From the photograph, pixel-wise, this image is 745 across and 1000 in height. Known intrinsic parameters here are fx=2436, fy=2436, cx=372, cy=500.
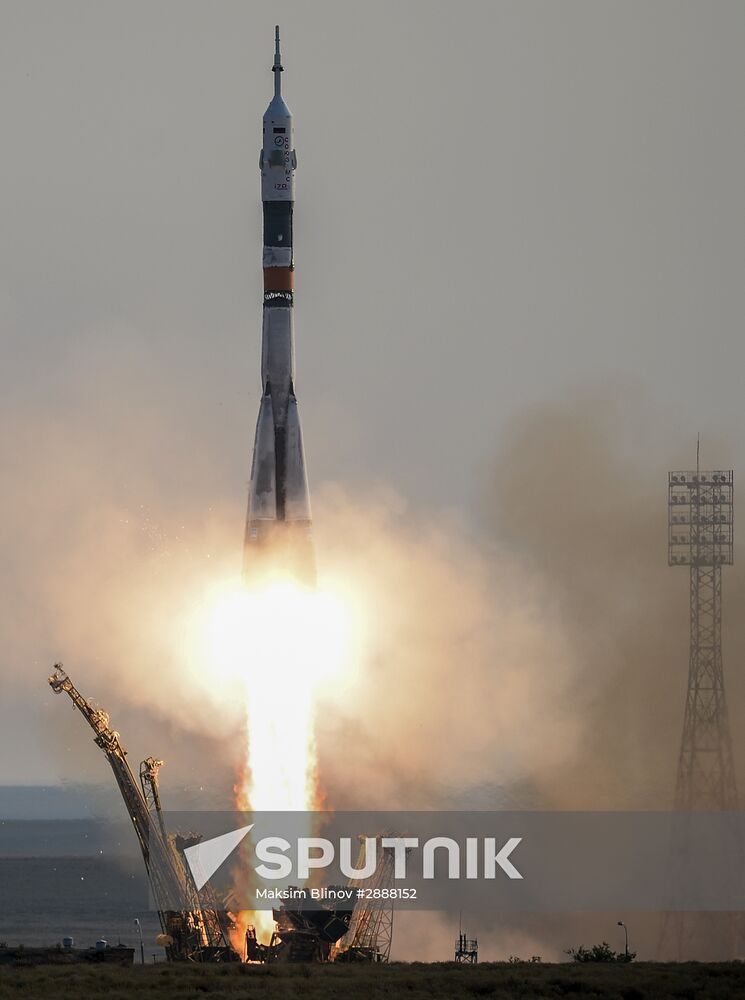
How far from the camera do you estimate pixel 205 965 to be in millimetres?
106375

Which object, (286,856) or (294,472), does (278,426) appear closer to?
(294,472)

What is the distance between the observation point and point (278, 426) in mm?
110438

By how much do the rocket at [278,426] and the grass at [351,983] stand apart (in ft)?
58.7

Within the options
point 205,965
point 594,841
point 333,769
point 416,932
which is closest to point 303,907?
point 205,965

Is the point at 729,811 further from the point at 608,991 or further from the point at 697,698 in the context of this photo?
the point at 608,991

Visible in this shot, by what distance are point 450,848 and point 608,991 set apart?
36.6 meters

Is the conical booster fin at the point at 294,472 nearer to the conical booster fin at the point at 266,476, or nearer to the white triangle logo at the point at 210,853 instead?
the conical booster fin at the point at 266,476

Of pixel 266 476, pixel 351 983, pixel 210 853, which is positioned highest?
pixel 266 476

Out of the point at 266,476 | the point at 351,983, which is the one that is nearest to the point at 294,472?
the point at 266,476

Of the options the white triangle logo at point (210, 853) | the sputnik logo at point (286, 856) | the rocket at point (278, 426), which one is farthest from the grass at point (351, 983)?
the rocket at point (278, 426)

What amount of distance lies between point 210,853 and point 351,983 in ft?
38.7

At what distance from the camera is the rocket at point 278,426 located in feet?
355

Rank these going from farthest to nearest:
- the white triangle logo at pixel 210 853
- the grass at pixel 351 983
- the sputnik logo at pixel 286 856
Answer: the sputnik logo at pixel 286 856, the white triangle logo at pixel 210 853, the grass at pixel 351 983

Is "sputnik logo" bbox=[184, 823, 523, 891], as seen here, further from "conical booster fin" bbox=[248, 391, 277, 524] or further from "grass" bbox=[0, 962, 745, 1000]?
"conical booster fin" bbox=[248, 391, 277, 524]
